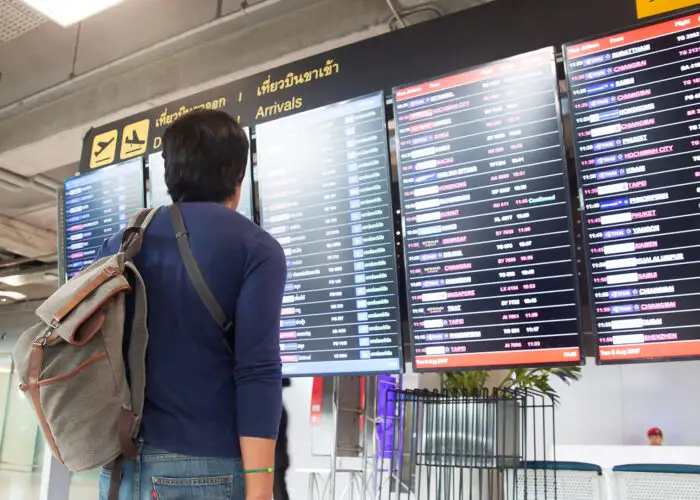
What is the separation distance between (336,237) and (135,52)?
3003mm

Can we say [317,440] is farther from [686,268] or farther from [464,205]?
[686,268]

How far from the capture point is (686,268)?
2.29 m

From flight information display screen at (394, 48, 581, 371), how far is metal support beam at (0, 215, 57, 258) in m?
7.71

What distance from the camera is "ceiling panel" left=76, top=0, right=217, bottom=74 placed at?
16.4ft

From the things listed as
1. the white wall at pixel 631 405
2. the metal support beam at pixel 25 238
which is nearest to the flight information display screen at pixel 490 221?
the white wall at pixel 631 405

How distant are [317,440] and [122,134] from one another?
229 cm

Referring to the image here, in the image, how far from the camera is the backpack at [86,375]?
4.69ft

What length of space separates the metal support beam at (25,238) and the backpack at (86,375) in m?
8.47

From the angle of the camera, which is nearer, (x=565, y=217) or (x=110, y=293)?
(x=110, y=293)

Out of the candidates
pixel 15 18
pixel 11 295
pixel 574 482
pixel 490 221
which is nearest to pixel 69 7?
pixel 15 18

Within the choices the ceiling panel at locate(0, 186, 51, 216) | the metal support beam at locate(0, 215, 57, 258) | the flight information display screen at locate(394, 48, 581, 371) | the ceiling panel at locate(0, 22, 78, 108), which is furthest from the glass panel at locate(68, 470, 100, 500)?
the flight information display screen at locate(394, 48, 581, 371)

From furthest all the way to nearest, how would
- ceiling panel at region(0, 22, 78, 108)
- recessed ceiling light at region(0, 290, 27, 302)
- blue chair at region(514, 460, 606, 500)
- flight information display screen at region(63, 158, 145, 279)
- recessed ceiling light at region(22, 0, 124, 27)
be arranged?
recessed ceiling light at region(0, 290, 27, 302) → ceiling panel at region(0, 22, 78, 108) → flight information display screen at region(63, 158, 145, 279) → recessed ceiling light at region(22, 0, 124, 27) → blue chair at region(514, 460, 606, 500)

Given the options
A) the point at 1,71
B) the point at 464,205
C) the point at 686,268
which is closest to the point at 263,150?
the point at 464,205

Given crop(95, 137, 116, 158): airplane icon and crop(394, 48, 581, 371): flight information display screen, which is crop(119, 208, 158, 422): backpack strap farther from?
crop(95, 137, 116, 158): airplane icon
